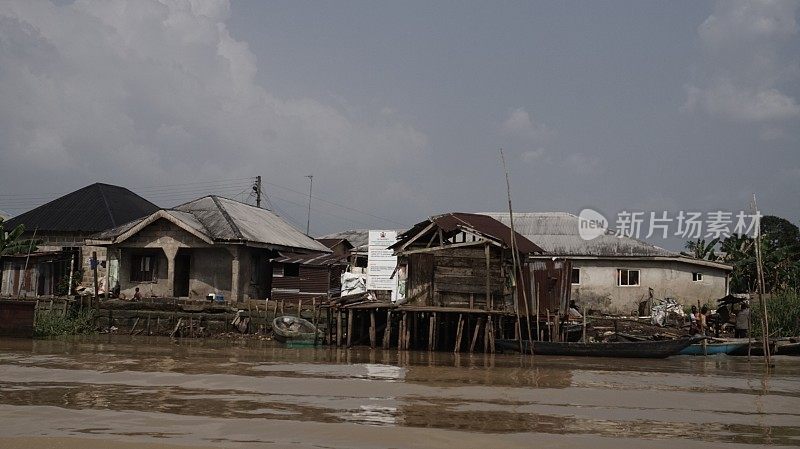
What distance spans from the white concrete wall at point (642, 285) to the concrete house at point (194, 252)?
45.0ft

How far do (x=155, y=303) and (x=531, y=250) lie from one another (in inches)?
572

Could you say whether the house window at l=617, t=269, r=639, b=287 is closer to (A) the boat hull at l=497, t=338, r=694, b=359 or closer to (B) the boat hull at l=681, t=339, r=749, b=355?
(B) the boat hull at l=681, t=339, r=749, b=355

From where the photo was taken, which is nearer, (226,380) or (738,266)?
(226,380)

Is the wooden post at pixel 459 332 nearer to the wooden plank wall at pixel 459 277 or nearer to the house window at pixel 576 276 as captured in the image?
the wooden plank wall at pixel 459 277

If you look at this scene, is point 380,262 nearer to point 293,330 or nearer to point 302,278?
point 293,330

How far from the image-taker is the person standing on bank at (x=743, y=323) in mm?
28156

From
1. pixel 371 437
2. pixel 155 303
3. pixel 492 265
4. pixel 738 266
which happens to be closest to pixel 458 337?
pixel 492 265

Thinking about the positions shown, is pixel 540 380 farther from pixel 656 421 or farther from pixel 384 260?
pixel 384 260

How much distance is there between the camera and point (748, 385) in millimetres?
17844

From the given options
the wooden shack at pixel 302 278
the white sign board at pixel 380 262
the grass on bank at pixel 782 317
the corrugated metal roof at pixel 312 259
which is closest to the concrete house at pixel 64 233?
the wooden shack at pixel 302 278

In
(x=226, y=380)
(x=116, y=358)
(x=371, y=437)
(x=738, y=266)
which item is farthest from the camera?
(x=738, y=266)

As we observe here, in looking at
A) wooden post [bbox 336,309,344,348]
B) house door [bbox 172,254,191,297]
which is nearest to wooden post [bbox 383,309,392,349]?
wooden post [bbox 336,309,344,348]

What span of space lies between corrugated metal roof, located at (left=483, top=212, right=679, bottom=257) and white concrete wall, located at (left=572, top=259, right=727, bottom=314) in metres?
0.46

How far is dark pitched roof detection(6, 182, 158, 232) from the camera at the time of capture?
38188mm
